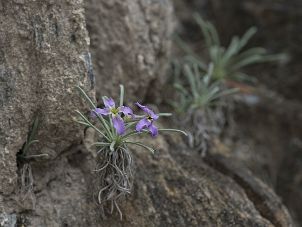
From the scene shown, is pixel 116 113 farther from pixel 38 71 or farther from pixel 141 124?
pixel 38 71

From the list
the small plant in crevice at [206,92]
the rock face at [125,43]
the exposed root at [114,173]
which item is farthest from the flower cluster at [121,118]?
the small plant in crevice at [206,92]

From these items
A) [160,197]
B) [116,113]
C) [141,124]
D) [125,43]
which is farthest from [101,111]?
[125,43]

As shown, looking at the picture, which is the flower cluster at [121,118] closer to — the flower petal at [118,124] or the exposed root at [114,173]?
the flower petal at [118,124]

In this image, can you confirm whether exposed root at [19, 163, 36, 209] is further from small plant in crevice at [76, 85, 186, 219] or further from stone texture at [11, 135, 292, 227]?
small plant in crevice at [76, 85, 186, 219]

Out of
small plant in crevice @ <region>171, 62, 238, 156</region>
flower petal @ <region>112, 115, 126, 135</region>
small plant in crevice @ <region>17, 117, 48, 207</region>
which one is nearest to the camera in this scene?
flower petal @ <region>112, 115, 126, 135</region>

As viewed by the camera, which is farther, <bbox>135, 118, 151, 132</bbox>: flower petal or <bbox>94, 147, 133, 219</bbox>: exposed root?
<bbox>94, 147, 133, 219</bbox>: exposed root

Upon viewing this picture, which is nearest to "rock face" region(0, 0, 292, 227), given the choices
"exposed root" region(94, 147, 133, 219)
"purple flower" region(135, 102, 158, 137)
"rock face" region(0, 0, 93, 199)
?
"rock face" region(0, 0, 93, 199)
